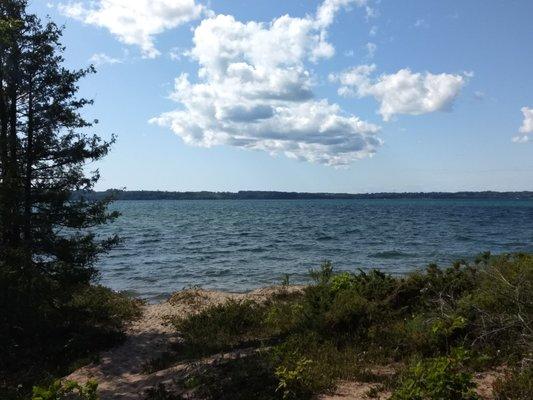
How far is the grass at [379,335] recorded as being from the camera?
6664 millimetres

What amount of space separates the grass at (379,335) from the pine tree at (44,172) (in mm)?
3302

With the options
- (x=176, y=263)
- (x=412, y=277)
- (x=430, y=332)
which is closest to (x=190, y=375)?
(x=430, y=332)

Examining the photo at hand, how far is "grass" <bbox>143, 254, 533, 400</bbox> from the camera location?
262 inches

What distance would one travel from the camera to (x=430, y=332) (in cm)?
818

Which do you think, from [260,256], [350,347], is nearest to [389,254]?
[260,256]

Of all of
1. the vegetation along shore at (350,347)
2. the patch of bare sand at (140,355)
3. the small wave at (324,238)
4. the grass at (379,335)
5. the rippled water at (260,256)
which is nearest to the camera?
the vegetation along shore at (350,347)

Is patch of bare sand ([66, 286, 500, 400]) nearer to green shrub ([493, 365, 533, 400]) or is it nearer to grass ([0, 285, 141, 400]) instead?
green shrub ([493, 365, 533, 400])

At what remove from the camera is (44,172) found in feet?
40.3

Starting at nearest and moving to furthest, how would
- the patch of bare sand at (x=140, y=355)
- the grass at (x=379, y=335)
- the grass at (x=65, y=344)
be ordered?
the grass at (x=379, y=335), the patch of bare sand at (x=140, y=355), the grass at (x=65, y=344)

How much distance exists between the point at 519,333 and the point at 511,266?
3.01 meters

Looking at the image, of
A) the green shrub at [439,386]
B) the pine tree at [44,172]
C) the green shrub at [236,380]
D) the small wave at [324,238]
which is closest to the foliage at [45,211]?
the pine tree at [44,172]

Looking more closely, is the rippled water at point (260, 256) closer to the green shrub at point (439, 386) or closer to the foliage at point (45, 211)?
the foliage at point (45, 211)

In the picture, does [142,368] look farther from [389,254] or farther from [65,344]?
[389,254]

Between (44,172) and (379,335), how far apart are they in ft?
30.7
